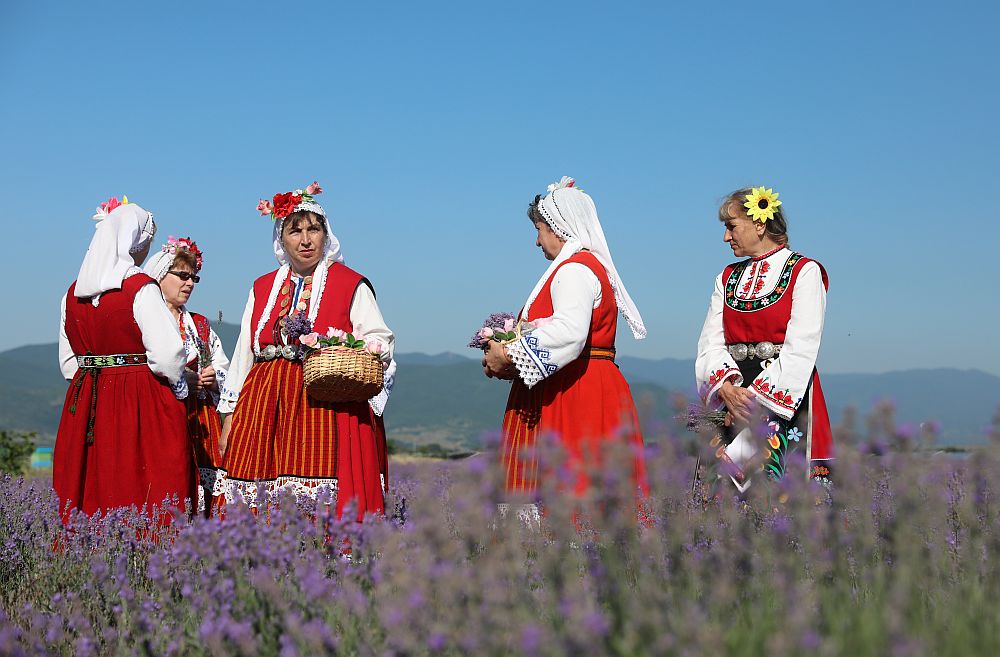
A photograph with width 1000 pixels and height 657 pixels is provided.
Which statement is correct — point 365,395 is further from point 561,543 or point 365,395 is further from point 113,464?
point 561,543

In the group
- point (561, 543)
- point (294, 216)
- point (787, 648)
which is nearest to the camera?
point (787, 648)

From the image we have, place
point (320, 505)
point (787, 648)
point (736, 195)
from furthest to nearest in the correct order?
point (736, 195) → point (320, 505) → point (787, 648)

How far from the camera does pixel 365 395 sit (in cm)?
475

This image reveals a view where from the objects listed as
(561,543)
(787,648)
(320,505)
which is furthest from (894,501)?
(320,505)

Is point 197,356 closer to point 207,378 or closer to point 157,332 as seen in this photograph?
point 207,378

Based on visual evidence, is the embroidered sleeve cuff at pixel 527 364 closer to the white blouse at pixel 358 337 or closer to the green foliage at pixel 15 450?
the white blouse at pixel 358 337

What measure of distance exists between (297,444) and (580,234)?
5.69ft

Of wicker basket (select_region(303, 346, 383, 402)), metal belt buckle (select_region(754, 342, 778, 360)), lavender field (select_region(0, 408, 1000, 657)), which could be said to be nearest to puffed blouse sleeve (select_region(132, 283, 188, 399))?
wicker basket (select_region(303, 346, 383, 402))

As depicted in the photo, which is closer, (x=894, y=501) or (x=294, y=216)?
(x=894, y=501)

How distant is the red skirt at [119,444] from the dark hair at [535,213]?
218 cm

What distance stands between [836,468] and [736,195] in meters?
2.48

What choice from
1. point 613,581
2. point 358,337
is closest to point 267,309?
point 358,337

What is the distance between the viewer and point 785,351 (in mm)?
4402

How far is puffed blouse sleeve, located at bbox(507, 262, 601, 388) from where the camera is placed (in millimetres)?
4453
